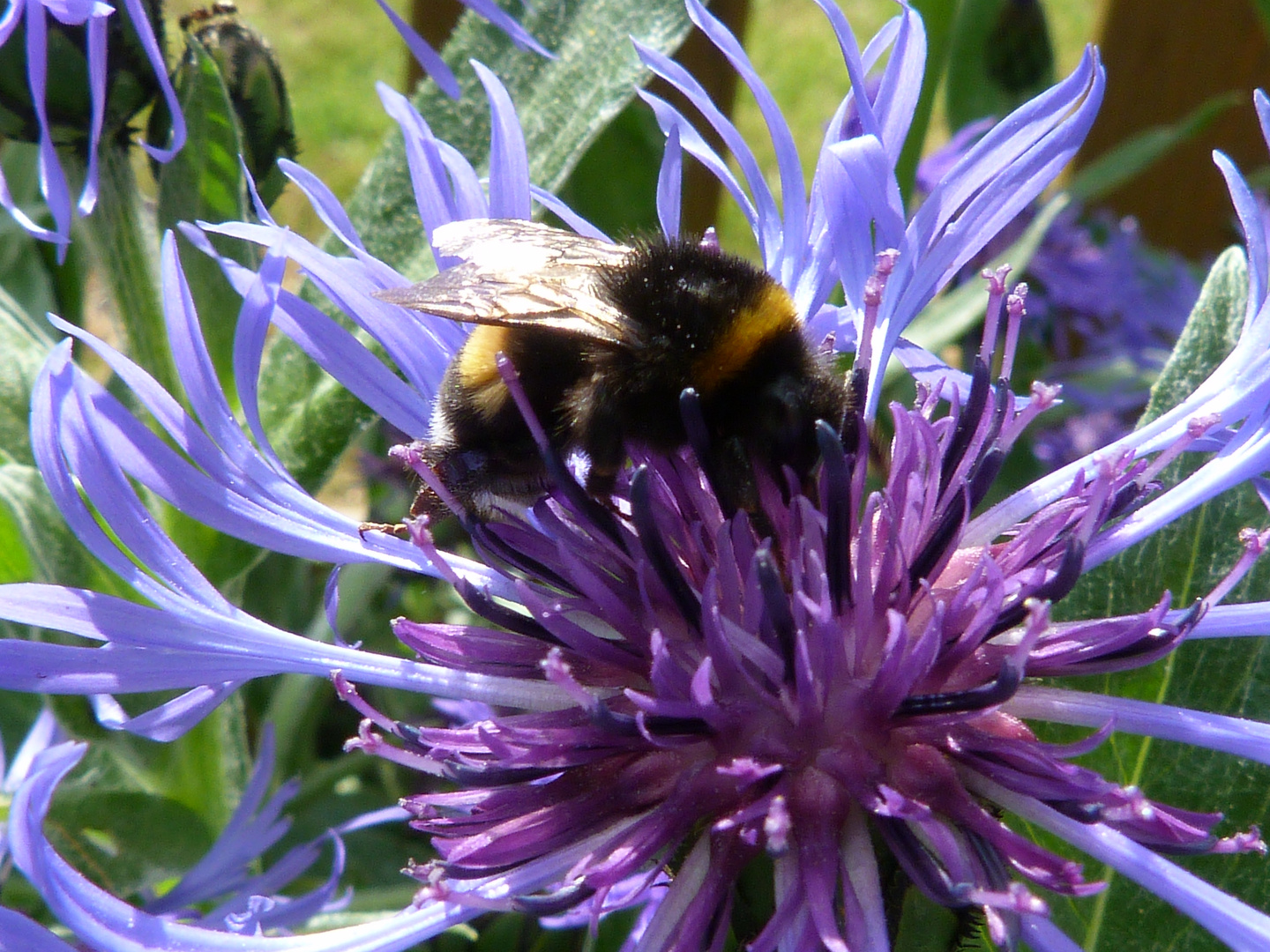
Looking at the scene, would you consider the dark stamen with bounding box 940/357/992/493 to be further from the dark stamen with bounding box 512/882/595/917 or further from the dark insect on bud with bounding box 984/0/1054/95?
the dark insect on bud with bounding box 984/0/1054/95

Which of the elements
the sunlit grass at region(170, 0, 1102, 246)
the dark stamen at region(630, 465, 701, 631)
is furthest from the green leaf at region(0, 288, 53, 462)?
the sunlit grass at region(170, 0, 1102, 246)

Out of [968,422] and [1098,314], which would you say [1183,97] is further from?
[968,422]

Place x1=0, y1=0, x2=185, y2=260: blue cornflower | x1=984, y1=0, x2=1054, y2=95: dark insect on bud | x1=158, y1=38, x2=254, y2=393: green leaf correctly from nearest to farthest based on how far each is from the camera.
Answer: x1=0, y1=0, x2=185, y2=260: blue cornflower, x1=158, y1=38, x2=254, y2=393: green leaf, x1=984, y1=0, x2=1054, y2=95: dark insect on bud

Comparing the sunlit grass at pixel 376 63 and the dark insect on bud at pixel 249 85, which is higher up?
the sunlit grass at pixel 376 63

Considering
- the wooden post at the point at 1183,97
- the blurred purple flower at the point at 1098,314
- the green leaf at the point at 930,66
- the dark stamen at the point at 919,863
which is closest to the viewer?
the dark stamen at the point at 919,863

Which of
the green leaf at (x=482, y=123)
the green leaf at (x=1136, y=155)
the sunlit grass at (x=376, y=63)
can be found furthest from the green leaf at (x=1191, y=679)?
the sunlit grass at (x=376, y=63)

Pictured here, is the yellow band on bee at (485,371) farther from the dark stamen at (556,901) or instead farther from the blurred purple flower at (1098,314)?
the blurred purple flower at (1098,314)

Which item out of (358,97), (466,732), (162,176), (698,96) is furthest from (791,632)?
(358,97)

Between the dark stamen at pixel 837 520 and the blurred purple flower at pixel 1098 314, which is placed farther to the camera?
the blurred purple flower at pixel 1098 314
